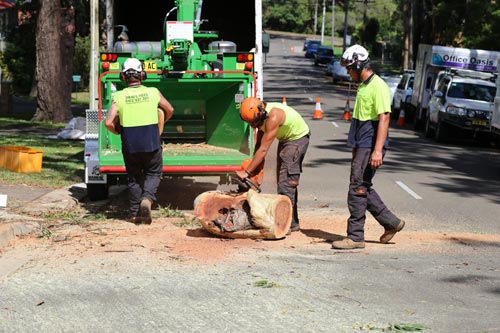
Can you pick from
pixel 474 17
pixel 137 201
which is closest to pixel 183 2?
pixel 137 201

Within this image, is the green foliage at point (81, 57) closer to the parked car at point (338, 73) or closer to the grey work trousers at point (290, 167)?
the parked car at point (338, 73)

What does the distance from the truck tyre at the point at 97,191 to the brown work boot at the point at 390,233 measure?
4.66 metres

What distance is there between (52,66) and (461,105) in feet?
36.6

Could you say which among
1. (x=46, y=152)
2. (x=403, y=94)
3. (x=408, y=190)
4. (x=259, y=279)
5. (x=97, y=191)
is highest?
(x=259, y=279)

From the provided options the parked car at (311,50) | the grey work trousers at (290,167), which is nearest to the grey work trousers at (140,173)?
the grey work trousers at (290,167)

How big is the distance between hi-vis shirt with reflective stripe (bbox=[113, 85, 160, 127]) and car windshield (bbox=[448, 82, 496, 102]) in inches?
649

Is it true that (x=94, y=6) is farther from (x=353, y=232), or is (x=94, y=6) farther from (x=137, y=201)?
(x=353, y=232)

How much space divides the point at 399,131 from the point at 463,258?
20.5 metres

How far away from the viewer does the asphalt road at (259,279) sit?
6.72 metres

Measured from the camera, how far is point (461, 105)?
2533cm

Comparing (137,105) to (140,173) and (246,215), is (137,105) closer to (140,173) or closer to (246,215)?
(140,173)

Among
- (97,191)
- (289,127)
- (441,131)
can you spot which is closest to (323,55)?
(441,131)

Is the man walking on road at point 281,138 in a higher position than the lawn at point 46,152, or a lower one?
higher

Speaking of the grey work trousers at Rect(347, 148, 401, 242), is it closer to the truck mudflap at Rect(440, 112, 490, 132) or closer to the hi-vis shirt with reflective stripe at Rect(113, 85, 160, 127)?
the hi-vis shirt with reflective stripe at Rect(113, 85, 160, 127)
